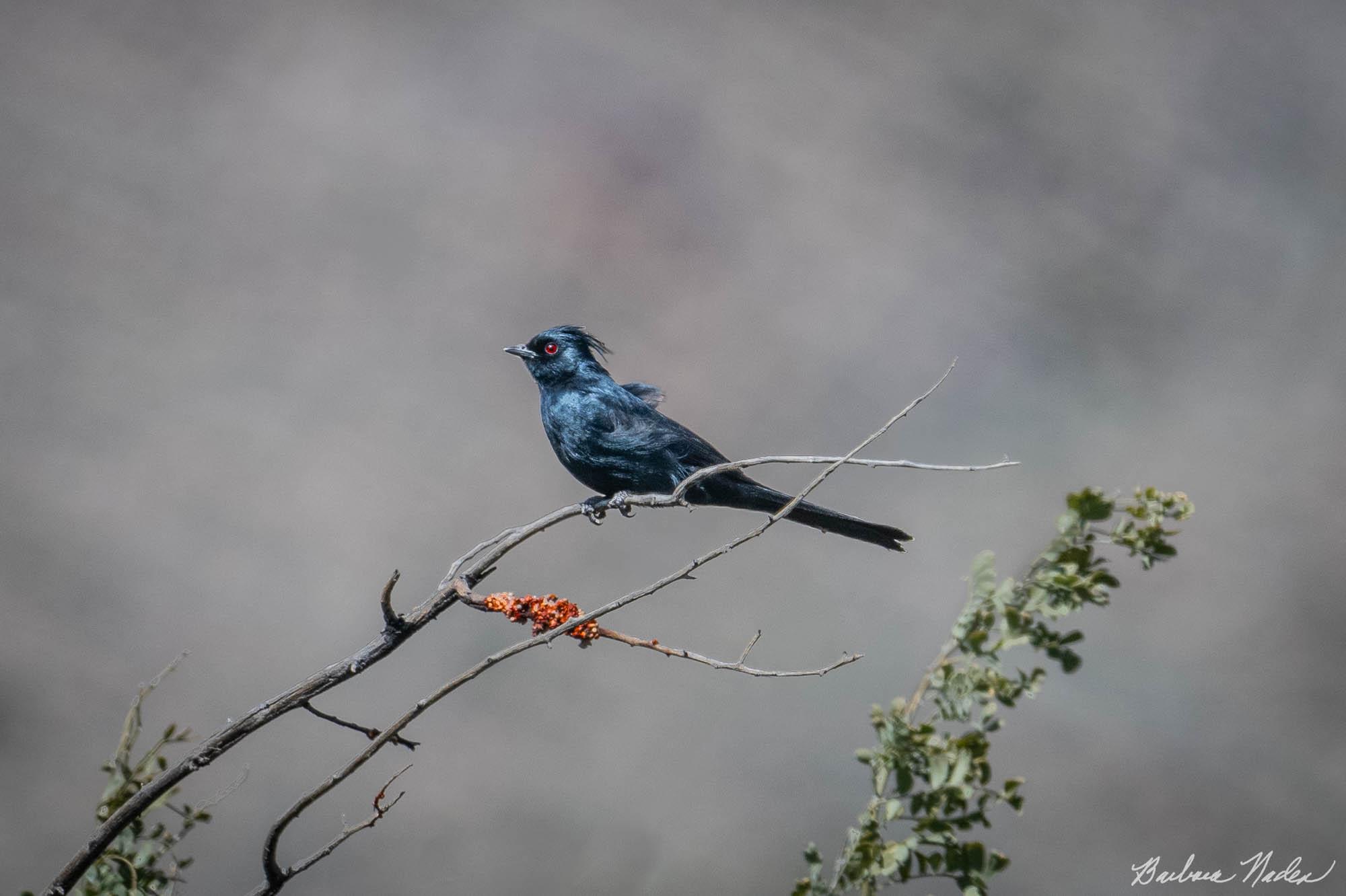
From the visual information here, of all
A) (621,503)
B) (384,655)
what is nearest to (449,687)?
(384,655)

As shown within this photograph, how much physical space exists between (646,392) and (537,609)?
2.99 ft

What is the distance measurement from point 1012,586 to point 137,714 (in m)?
1.65

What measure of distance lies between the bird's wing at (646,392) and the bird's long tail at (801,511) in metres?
0.29

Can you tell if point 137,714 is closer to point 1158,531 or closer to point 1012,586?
point 1012,586

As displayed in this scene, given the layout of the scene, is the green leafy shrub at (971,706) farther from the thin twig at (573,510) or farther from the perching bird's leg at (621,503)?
the perching bird's leg at (621,503)

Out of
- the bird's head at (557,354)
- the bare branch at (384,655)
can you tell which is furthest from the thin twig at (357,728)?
the bird's head at (557,354)

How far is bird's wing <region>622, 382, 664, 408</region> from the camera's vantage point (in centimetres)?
232

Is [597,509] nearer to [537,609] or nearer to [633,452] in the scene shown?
[633,452]

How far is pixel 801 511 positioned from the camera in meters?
2.02

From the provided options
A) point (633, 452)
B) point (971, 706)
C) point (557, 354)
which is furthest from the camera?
point (557, 354)

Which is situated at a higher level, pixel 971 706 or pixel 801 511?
pixel 801 511

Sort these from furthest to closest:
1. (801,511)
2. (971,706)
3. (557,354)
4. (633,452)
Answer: (557,354) < (633,452) < (801,511) < (971,706)

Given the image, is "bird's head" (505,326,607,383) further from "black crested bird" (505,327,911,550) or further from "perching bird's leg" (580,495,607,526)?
"perching bird's leg" (580,495,607,526)

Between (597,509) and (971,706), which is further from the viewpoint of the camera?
(597,509)
